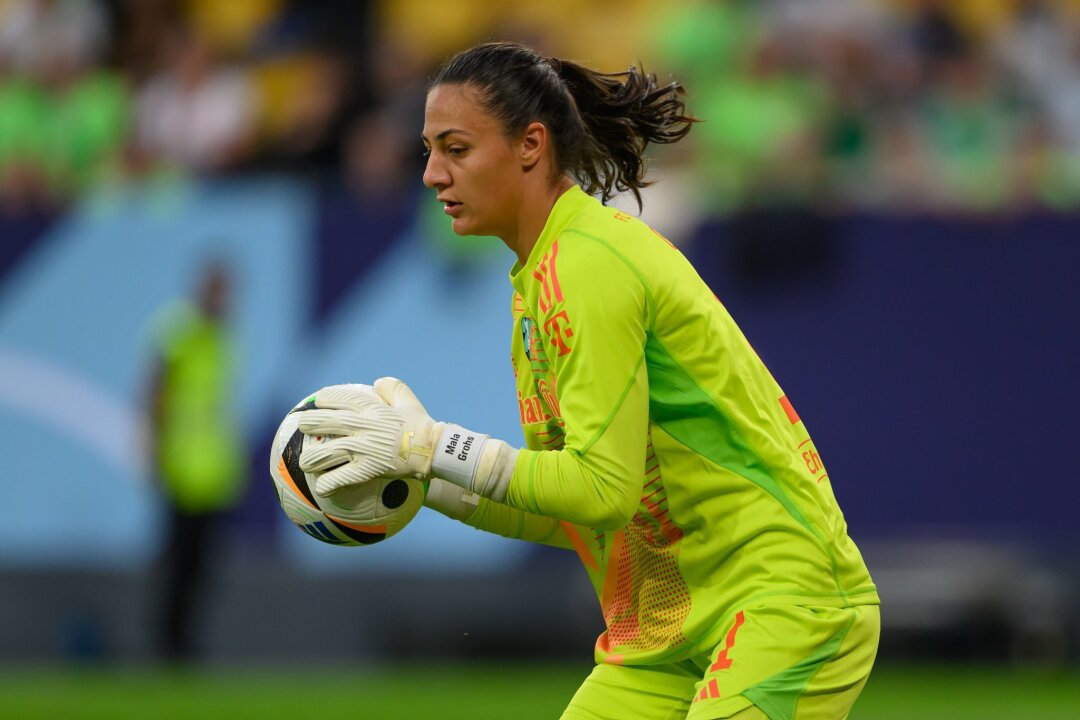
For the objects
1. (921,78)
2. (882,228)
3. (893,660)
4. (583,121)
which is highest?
(921,78)

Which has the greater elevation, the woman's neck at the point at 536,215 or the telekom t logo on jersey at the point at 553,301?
the woman's neck at the point at 536,215

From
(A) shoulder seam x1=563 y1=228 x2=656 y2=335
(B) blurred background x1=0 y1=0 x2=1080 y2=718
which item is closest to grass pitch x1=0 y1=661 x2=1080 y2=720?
(B) blurred background x1=0 y1=0 x2=1080 y2=718

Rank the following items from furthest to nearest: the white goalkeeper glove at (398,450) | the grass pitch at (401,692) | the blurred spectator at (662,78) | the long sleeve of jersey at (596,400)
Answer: the blurred spectator at (662,78), the grass pitch at (401,692), the white goalkeeper glove at (398,450), the long sleeve of jersey at (596,400)

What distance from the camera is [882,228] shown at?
1200cm

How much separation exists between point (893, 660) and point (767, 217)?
3006mm

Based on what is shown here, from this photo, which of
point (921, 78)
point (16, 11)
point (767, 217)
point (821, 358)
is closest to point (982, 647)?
point (821, 358)

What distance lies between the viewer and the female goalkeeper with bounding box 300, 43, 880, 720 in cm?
401

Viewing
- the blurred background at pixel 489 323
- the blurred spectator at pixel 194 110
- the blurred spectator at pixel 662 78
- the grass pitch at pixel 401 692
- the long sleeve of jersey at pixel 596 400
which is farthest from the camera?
the blurred spectator at pixel 194 110

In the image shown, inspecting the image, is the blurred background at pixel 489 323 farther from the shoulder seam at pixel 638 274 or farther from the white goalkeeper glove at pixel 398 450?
the shoulder seam at pixel 638 274

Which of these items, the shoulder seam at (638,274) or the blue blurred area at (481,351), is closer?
the shoulder seam at (638,274)

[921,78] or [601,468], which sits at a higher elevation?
[921,78]

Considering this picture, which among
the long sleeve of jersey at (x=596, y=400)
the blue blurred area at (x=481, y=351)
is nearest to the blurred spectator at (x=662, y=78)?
the blue blurred area at (x=481, y=351)

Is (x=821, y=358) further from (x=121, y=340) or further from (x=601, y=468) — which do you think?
(x=601, y=468)

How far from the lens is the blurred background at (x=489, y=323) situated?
39.0 feet
